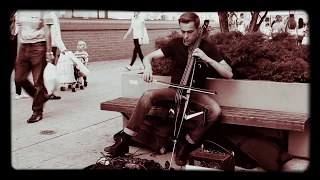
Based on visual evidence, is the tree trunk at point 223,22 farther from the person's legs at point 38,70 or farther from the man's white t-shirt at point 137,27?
the man's white t-shirt at point 137,27

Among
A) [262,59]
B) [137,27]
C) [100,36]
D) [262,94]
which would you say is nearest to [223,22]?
[262,59]

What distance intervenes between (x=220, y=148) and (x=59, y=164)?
3.95ft

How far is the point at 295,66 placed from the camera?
3514mm

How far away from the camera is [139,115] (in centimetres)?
331

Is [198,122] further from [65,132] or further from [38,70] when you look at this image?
[38,70]

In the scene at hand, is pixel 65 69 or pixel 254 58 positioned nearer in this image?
pixel 254 58

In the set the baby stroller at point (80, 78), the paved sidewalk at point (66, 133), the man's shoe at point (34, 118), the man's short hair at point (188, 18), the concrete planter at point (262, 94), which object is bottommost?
the paved sidewalk at point (66, 133)

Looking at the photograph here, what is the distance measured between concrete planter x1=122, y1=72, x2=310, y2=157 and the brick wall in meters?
5.55

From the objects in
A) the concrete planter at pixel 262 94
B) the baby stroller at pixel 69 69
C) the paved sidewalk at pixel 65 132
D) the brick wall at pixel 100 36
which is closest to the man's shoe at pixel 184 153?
the paved sidewalk at pixel 65 132

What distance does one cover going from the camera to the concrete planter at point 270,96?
332 centimetres

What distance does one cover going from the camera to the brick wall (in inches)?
370

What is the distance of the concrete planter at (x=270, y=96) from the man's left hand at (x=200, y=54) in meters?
0.48
